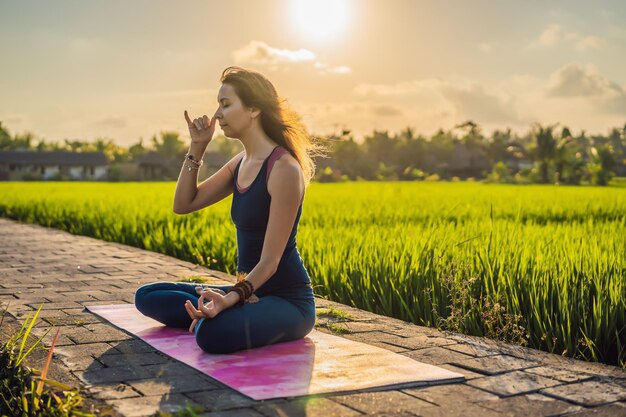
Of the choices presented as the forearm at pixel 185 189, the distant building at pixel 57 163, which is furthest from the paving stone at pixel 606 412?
the distant building at pixel 57 163

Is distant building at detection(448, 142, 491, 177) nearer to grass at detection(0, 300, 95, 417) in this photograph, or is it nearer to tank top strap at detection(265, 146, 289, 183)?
tank top strap at detection(265, 146, 289, 183)

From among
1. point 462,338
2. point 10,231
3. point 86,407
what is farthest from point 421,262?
point 10,231

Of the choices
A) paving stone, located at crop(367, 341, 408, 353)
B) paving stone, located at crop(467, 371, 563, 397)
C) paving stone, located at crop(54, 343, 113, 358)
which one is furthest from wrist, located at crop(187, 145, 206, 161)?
paving stone, located at crop(467, 371, 563, 397)

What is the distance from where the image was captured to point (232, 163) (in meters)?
4.50

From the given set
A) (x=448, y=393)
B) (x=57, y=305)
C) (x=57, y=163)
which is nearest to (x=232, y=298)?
(x=448, y=393)

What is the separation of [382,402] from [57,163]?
3439 inches

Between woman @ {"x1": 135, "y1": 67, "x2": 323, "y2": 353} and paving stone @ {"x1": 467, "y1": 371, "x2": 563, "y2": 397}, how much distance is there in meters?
1.09

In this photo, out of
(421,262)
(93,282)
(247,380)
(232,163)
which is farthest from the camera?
(93,282)

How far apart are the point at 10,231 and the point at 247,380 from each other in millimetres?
10049

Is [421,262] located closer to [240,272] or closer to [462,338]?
[462,338]

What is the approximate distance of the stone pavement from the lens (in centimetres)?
301

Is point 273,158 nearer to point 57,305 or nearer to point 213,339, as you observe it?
point 213,339

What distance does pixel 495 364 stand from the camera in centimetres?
373

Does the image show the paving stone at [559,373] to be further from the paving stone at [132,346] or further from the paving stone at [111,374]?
the paving stone at [132,346]
